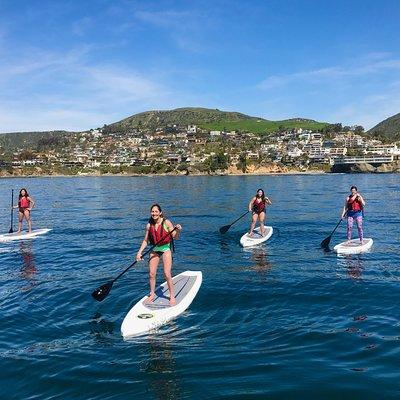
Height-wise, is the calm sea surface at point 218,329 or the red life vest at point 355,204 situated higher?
the red life vest at point 355,204

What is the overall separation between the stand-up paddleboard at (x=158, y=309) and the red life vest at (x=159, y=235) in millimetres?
1586

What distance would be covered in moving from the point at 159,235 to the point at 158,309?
71.6 inches

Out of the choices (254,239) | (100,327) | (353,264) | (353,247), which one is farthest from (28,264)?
(353,247)

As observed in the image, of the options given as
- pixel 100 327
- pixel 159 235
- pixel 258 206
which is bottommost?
pixel 100 327

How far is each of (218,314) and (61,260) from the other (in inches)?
387

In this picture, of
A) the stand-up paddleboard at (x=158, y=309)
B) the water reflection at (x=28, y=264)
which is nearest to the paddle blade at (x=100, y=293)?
the stand-up paddleboard at (x=158, y=309)

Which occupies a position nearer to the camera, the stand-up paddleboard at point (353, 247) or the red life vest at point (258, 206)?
the stand-up paddleboard at point (353, 247)

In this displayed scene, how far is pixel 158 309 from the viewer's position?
11258 millimetres

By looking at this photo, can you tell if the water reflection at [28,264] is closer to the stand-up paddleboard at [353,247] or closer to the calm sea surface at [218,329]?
the calm sea surface at [218,329]

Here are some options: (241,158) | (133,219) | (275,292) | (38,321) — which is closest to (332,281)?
(275,292)

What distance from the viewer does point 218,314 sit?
11617mm

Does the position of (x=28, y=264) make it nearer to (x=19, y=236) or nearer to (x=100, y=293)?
(x=19, y=236)

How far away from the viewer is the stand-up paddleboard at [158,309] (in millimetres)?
10430

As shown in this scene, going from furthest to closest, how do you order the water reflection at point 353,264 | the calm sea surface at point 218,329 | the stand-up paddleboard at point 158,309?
1. the water reflection at point 353,264
2. the stand-up paddleboard at point 158,309
3. the calm sea surface at point 218,329
